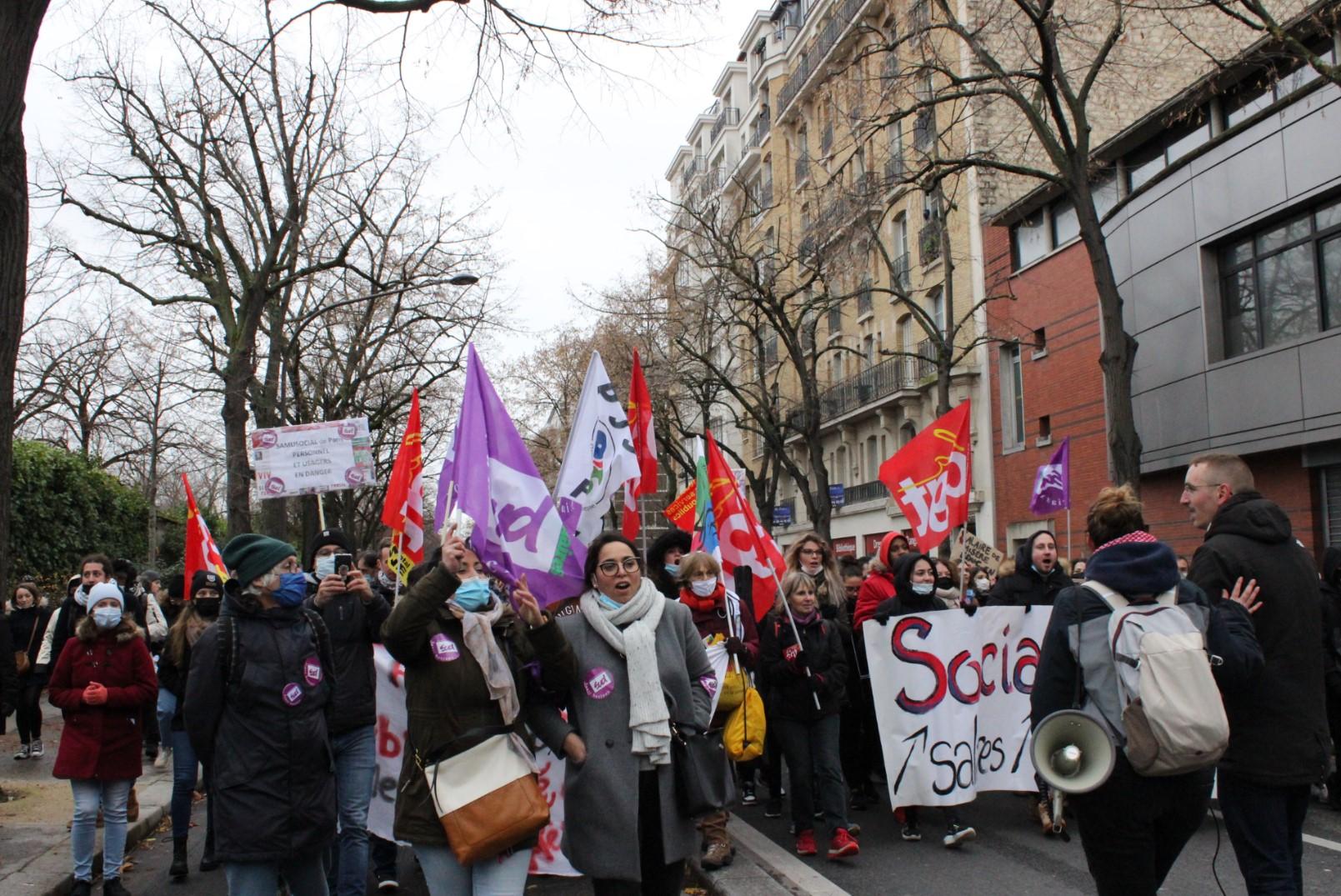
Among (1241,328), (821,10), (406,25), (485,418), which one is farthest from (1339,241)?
(821,10)

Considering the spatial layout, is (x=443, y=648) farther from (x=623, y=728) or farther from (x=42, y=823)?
(x=42, y=823)

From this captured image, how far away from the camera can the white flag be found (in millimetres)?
6188

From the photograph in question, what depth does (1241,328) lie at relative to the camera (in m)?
19.6

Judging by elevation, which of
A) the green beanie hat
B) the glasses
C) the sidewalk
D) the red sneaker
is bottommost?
the sidewalk

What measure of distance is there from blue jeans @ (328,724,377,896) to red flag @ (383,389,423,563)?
3.97ft

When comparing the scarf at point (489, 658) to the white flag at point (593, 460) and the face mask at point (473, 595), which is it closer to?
the face mask at point (473, 595)

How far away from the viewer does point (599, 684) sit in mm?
4562

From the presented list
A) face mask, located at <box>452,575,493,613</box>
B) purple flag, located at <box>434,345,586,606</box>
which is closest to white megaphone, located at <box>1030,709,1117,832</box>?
face mask, located at <box>452,575,493,613</box>

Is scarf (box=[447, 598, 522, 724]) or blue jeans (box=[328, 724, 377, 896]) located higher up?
scarf (box=[447, 598, 522, 724])

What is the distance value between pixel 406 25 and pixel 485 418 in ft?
16.4

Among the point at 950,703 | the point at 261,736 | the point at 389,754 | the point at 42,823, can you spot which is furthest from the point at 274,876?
the point at 42,823

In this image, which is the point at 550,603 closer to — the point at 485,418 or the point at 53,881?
the point at 485,418

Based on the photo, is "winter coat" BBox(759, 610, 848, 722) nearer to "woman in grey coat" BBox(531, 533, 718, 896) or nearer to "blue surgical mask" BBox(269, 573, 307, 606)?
"woman in grey coat" BBox(531, 533, 718, 896)

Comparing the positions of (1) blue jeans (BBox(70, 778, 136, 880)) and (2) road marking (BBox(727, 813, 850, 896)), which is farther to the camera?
(1) blue jeans (BBox(70, 778, 136, 880))
